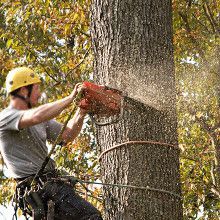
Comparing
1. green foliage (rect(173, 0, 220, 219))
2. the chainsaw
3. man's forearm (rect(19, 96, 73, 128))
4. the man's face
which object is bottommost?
man's forearm (rect(19, 96, 73, 128))

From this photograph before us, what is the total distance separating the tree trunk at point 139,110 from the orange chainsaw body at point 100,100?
103mm

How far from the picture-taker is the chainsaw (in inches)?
156

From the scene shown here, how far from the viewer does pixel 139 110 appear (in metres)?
4.20

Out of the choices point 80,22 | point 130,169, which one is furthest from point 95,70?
point 80,22

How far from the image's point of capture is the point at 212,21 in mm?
10141

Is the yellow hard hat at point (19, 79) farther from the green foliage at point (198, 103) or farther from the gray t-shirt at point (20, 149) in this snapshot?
the green foliage at point (198, 103)

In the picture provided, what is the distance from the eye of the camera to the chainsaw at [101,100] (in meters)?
3.97

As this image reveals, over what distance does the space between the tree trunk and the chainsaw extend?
0.31 feet

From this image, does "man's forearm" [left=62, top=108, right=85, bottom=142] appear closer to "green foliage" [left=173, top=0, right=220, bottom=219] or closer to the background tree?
the background tree

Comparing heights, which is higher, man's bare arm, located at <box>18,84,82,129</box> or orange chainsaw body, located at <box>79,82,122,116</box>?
orange chainsaw body, located at <box>79,82,122,116</box>

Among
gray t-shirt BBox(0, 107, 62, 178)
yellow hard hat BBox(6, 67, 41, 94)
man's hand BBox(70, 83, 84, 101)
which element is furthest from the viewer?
yellow hard hat BBox(6, 67, 41, 94)

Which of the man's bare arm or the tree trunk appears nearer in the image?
the man's bare arm

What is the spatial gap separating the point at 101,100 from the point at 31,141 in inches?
23.2

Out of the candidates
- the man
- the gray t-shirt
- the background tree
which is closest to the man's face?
the man
